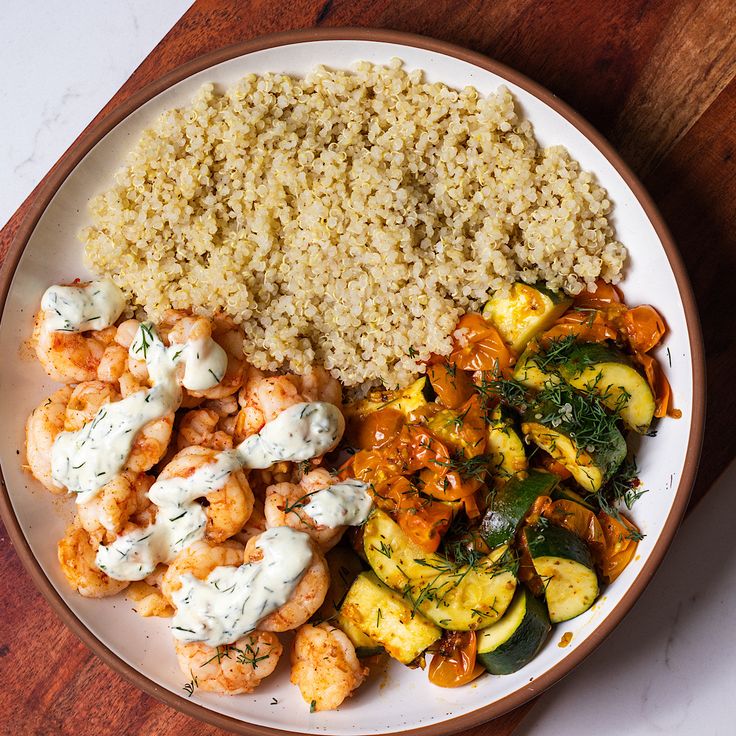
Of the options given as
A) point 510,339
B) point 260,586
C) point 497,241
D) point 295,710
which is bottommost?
point 295,710

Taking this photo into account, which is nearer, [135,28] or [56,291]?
[56,291]

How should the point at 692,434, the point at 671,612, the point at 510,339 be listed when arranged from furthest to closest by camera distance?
the point at 671,612
the point at 510,339
the point at 692,434

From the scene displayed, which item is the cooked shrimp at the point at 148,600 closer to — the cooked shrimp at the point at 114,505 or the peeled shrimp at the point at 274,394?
the cooked shrimp at the point at 114,505

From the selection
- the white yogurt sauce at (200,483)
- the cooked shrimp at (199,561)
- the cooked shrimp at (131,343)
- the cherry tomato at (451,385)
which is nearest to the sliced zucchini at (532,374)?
the cherry tomato at (451,385)

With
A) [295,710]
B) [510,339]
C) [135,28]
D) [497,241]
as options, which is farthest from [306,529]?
[135,28]

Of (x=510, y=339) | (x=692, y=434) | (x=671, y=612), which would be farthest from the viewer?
(x=671, y=612)

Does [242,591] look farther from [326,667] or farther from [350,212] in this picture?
[350,212]

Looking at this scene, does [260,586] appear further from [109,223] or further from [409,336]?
[109,223]
